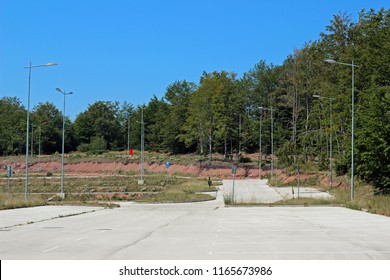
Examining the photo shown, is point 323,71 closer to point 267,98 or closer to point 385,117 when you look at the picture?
point 385,117

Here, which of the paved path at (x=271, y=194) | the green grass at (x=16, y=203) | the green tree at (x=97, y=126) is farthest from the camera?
the green tree at (x=97, y=126)

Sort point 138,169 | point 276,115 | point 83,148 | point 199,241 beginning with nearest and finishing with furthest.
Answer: point 199,241 → point 138,169 → point 276,115 → point 83,148

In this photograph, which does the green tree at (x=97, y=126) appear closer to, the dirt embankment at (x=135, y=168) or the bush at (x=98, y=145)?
the bush at (x=98, y=145)

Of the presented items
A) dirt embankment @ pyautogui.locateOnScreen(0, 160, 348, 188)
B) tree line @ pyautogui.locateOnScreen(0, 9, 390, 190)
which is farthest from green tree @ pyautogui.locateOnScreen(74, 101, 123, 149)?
dirt embankment @ pyautogui.locateOnScreen(0, 160, 348, 188)

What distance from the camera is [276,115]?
12262 centimetres

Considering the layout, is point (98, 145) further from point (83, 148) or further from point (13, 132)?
point (13, 132)

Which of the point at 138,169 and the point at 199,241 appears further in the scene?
the point at 138,169

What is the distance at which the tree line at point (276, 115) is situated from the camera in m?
49.6

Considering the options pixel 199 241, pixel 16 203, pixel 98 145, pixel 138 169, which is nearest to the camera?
pixel 199 241

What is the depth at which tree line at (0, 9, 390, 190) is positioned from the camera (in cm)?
4956

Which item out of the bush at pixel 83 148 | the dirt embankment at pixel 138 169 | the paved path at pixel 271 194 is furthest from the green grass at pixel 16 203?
the bush at pixel 83 148

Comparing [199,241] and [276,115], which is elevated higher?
[276,115]

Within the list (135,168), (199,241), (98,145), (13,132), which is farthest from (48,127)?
(199,241)

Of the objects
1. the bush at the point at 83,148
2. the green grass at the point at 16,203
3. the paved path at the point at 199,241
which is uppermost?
the bush at the point at 83,148
